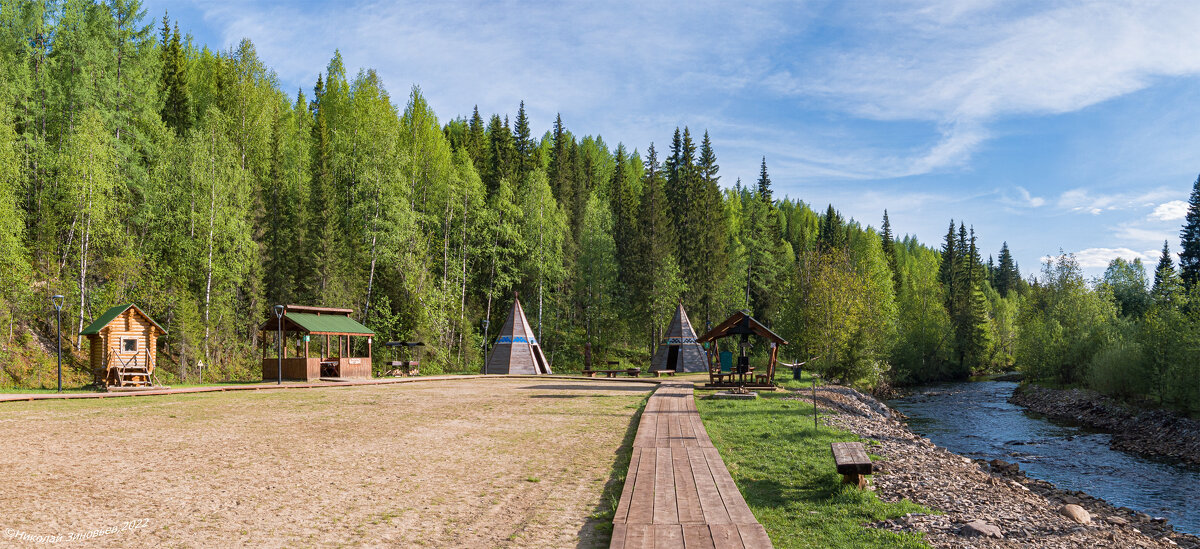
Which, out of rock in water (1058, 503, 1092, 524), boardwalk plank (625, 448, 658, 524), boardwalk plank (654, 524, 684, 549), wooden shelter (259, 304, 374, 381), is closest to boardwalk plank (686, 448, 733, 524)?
boardwalk plank (654, 524, 684, 549)

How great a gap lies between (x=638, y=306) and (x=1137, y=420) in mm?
29850

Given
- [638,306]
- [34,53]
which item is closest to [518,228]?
[638,306]

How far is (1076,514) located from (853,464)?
14.5ft

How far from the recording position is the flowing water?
14.1 m

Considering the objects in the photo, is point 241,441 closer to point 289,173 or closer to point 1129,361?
point 289,173

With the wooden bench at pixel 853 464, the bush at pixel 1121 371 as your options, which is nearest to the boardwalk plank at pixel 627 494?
the wooden bench at pixel 853 464

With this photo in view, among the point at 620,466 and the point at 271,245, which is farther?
the point at 271,245

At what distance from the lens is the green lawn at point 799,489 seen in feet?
20.1

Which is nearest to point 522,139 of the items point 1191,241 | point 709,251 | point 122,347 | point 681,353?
point 709,251

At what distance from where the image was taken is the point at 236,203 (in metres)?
34.1

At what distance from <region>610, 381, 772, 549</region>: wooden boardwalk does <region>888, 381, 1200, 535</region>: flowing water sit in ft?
32.3

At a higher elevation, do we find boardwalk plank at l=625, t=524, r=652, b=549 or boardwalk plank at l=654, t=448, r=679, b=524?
boardwalk plank at l=625, t=524, r=652, b=549

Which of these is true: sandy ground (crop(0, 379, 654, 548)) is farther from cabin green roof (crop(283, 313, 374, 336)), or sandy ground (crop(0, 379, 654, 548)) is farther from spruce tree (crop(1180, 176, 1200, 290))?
spruce tree (crop(1180, 176, 1200, 290))

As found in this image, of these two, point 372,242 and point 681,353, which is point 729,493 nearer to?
point 681,353
